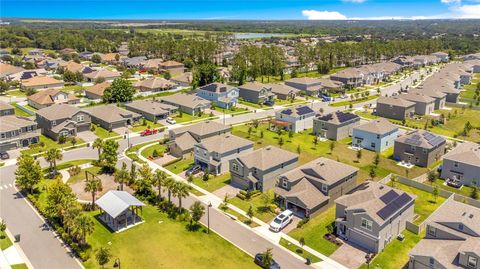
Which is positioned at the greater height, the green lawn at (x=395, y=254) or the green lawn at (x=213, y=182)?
the green lawn at (x=213, y=182)

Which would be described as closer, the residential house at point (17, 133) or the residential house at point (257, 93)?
the residential house at point (17, 133)

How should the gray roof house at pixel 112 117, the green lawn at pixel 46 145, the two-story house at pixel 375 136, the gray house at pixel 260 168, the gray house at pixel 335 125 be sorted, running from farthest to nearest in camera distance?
1. the gray roof house at pixel 112 117
2. the gray house at pixel 335 125
3. the two-story house at pixel 375 136
4. the green lawn at pixel 46 145
5. the gray house at pixel 260 168

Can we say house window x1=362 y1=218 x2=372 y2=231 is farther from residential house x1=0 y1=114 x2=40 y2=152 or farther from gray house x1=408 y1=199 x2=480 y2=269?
residential house x1=0 y1=114 x2=40 y2=152

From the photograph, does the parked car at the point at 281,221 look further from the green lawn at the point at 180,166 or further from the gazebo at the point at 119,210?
the green lawn at the point at 180,166

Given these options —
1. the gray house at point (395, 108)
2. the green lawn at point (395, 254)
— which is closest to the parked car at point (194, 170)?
the green lawn at point (395, 254)

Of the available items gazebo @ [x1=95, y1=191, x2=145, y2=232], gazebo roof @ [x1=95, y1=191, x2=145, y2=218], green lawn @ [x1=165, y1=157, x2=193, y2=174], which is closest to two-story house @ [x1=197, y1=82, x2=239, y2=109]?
green lawn @ [x1=165, y1=157, x2=193, y2=174]

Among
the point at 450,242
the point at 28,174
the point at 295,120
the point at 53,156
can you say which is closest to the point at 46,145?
the point at 53,156
